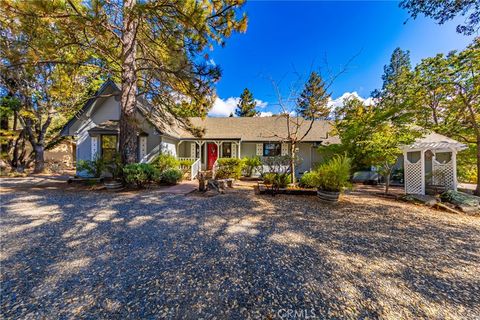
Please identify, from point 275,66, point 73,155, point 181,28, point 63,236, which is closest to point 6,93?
point 73,155

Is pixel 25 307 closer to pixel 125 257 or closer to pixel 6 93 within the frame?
pixel 125 257

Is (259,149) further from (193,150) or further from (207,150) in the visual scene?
(193,150)

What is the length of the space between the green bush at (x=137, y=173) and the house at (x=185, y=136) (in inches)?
79.9

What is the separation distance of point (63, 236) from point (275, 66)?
940 cm

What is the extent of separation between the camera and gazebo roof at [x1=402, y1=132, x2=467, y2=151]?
291 inches

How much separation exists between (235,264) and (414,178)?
30.1 feet

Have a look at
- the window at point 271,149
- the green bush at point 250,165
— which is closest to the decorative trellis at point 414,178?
the green bush at point 250,165

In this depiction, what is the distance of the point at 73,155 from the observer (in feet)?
70.7

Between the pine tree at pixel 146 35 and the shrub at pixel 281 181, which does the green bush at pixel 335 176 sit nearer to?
the shrub at pixel 281 181

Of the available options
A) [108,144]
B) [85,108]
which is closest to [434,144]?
[108,144]

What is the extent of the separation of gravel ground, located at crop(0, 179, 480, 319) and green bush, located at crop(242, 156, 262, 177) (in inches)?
306

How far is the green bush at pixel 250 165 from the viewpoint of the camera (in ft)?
43.0

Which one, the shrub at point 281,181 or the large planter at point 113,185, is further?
the large planter at point 113,185

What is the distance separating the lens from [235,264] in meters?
2.87
